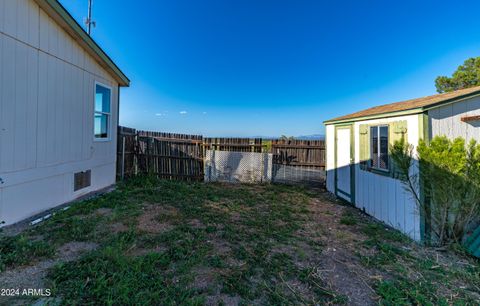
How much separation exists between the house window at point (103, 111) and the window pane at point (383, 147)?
22.5 feet

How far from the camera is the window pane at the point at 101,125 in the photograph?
18.6ft

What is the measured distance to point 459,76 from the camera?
11078 millimetres

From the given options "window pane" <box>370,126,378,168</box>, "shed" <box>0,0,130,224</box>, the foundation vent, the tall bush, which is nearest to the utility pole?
"shed" <box>0,0,130,224</box>

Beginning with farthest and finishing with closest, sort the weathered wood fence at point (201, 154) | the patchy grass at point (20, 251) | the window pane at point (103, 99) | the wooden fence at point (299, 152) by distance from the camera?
the wooden fence at point (299, 152) → the weathered wood fence at point (201, 154) → the window pane at point (103, 99) → the patchy grass at point (20, 251)

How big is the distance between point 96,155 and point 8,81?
8.25ft

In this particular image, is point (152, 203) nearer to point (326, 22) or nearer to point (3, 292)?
point (3, 292)

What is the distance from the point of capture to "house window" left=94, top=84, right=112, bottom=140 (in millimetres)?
5723

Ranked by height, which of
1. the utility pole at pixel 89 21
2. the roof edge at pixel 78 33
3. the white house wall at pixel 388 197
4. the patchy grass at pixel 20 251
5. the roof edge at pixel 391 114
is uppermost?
the utility pole at pixel 89 21

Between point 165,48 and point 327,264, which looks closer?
point 327,264

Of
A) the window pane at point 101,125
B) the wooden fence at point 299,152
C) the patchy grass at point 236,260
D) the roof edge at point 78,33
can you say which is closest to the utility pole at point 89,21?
the roof edge at point 78,33

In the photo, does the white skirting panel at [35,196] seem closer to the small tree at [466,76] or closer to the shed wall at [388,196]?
the shed wall at [388,196]

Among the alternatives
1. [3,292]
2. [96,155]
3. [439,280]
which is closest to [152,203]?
[96,155]

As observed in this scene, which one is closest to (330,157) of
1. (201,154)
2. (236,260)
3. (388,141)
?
(388,141)

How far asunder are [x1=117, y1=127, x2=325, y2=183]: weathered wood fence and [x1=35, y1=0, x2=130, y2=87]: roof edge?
7.64 ft
